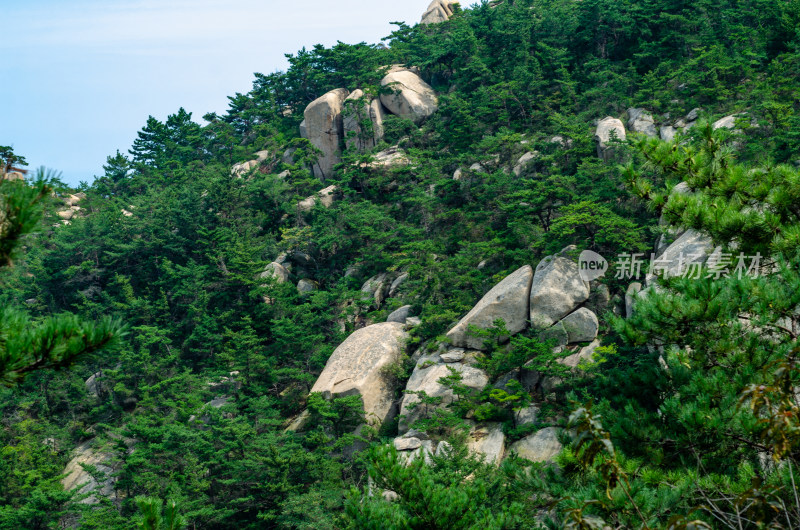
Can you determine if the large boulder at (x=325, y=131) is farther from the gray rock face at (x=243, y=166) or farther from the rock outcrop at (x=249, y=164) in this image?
the gray rock face at (x=243, y=166)

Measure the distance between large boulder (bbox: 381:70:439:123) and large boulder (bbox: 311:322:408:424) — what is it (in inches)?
580

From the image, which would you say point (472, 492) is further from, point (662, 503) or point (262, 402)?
point (262, 402)

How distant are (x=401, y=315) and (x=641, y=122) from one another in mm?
11011

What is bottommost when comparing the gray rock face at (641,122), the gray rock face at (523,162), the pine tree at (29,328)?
the gray rock face at (641,122)

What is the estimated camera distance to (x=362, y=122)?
27.5 meters

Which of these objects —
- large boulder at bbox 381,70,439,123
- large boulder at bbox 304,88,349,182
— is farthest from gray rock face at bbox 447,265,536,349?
large boulder at bbox 304,88,349,182

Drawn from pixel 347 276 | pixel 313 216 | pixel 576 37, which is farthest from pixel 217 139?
pixel 576 37

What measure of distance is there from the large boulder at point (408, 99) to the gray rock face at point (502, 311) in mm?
15557

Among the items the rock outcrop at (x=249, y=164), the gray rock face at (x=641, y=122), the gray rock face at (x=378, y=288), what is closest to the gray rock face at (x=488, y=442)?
the gray rock face at (x=378, y=288)

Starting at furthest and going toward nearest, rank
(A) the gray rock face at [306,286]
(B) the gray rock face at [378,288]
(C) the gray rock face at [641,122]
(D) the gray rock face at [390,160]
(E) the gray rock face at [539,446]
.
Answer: (D) the gray rock face at [390,160]
(A) the gray rock face at [306,286]
(B) the gray rock face at [378,288]
(C) the gray rock face at [641,122]
(E) the gray rock face at [539,446]

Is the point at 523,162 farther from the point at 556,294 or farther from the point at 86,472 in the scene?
the point at 86,472

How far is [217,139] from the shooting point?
32.0 meters

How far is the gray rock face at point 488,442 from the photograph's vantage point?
11438 mm

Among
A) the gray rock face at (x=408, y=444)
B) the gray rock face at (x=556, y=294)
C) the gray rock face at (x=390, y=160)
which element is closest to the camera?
the gray rock face at (x=408, y=444)
